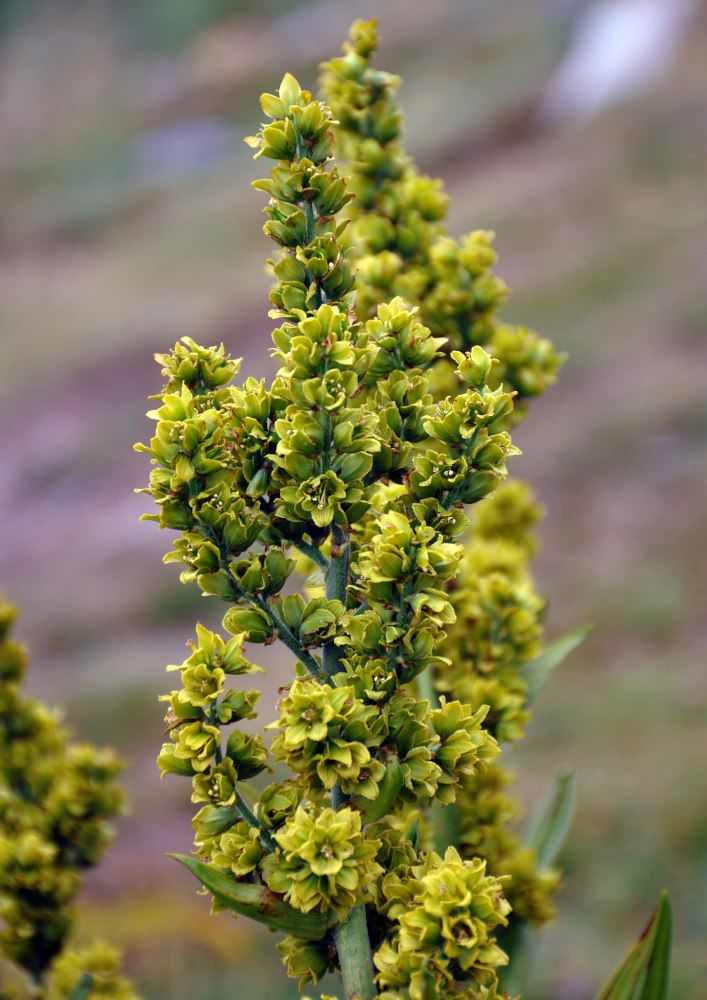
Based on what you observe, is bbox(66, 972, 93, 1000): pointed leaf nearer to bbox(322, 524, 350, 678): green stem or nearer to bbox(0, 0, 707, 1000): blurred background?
bbox(322, 524, 350, 678): green stem

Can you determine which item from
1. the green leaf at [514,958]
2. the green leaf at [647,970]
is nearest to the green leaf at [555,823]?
the green leaf at [514,958]

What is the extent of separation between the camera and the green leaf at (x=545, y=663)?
7.16 ft

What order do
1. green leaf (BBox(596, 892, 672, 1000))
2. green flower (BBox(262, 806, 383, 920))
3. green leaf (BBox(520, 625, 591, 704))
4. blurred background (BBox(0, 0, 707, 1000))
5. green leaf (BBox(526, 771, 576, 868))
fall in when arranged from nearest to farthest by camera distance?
green flower (BBox(262, 806, 383, 920)), green leaf (BBox(596, 892, 672, 1000)), green leaf (BBox(520, 625, 591, 704)), green leaf (BBox(526, 771, 576, 868)), blurred background (BBox(0, 0, 707, 1000))

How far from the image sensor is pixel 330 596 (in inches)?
63.0

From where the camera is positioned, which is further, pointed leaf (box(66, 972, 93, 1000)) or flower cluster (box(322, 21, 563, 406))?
flower cluster (box(322, 21, 563, 406))

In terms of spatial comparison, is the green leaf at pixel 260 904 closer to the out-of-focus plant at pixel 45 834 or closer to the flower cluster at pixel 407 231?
the out-of-focus plant at pixel 45 834

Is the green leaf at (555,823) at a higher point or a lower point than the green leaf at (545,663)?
lower

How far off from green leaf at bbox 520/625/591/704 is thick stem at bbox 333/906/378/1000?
2.65 ft

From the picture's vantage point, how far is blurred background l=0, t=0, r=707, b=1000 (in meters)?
5.73

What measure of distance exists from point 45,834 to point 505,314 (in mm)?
11517

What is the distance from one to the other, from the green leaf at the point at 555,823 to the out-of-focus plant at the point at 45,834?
1087mm

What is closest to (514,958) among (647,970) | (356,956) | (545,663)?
(647,970)

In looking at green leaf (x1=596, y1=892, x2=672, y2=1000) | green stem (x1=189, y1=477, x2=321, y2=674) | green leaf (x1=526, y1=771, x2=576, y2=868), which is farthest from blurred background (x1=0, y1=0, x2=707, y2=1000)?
green stem (x1=189, y1=477, x2=321, y2=674)

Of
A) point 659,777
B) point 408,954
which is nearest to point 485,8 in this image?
point 659,777
